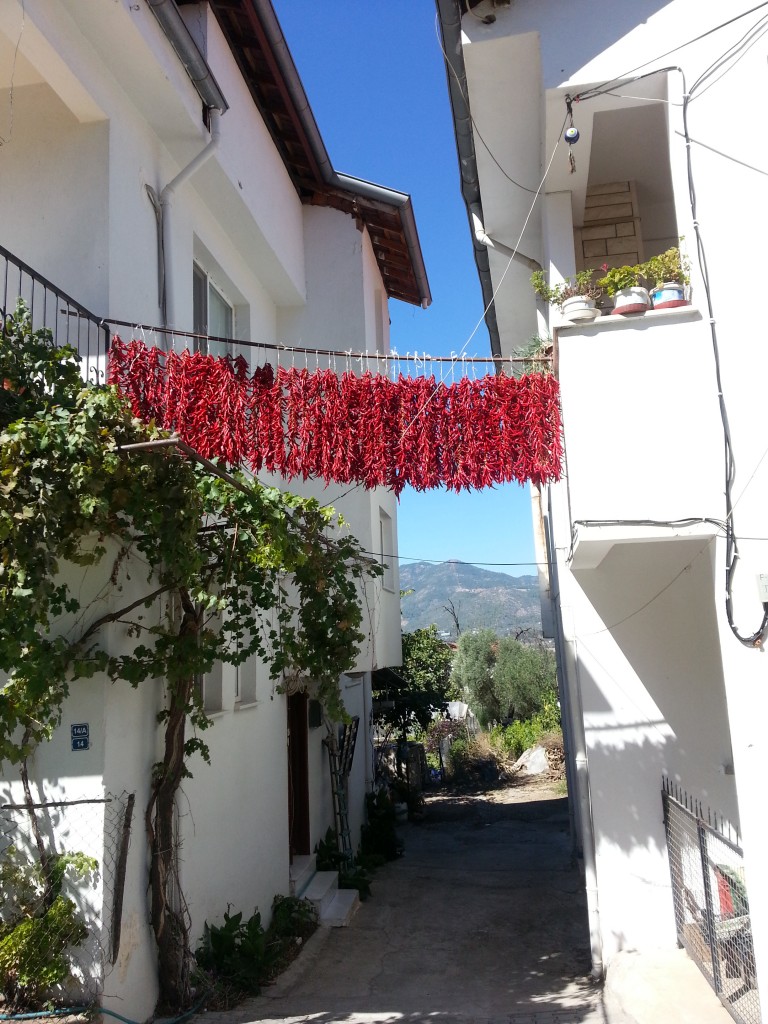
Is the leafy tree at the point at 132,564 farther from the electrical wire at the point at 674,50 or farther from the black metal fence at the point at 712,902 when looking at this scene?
the electrical wire at the point at 674,50

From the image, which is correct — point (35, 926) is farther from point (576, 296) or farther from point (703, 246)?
point (703, 246)

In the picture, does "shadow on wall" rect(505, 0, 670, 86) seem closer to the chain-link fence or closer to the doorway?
the chain-link fence

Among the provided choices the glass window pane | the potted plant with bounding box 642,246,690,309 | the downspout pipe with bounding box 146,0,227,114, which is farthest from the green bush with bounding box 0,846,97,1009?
the downspout pipe with bounding box 146,0,227,114

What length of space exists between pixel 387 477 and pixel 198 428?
4.86ft

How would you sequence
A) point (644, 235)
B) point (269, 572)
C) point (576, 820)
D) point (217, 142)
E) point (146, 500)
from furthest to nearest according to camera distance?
point (576, 820) → point (644, 235) → point (217, 142) → point (269, 572) → point (146, 500)

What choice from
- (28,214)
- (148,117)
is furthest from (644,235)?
(28,214)

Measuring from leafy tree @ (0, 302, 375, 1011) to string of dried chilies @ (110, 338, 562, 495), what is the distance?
1.41 feet

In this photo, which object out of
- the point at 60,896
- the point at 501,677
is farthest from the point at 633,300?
the point at 501,677

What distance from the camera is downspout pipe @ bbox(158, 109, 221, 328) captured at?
771 cm

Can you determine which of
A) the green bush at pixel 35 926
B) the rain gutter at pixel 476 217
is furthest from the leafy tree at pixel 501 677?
the green bush at pixel 35 926

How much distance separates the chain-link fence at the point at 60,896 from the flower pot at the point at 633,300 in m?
5.21

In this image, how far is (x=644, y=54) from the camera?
270 inches

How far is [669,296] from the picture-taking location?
6.21 metres

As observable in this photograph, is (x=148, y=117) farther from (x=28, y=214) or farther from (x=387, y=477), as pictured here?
(x=387, y=477)
